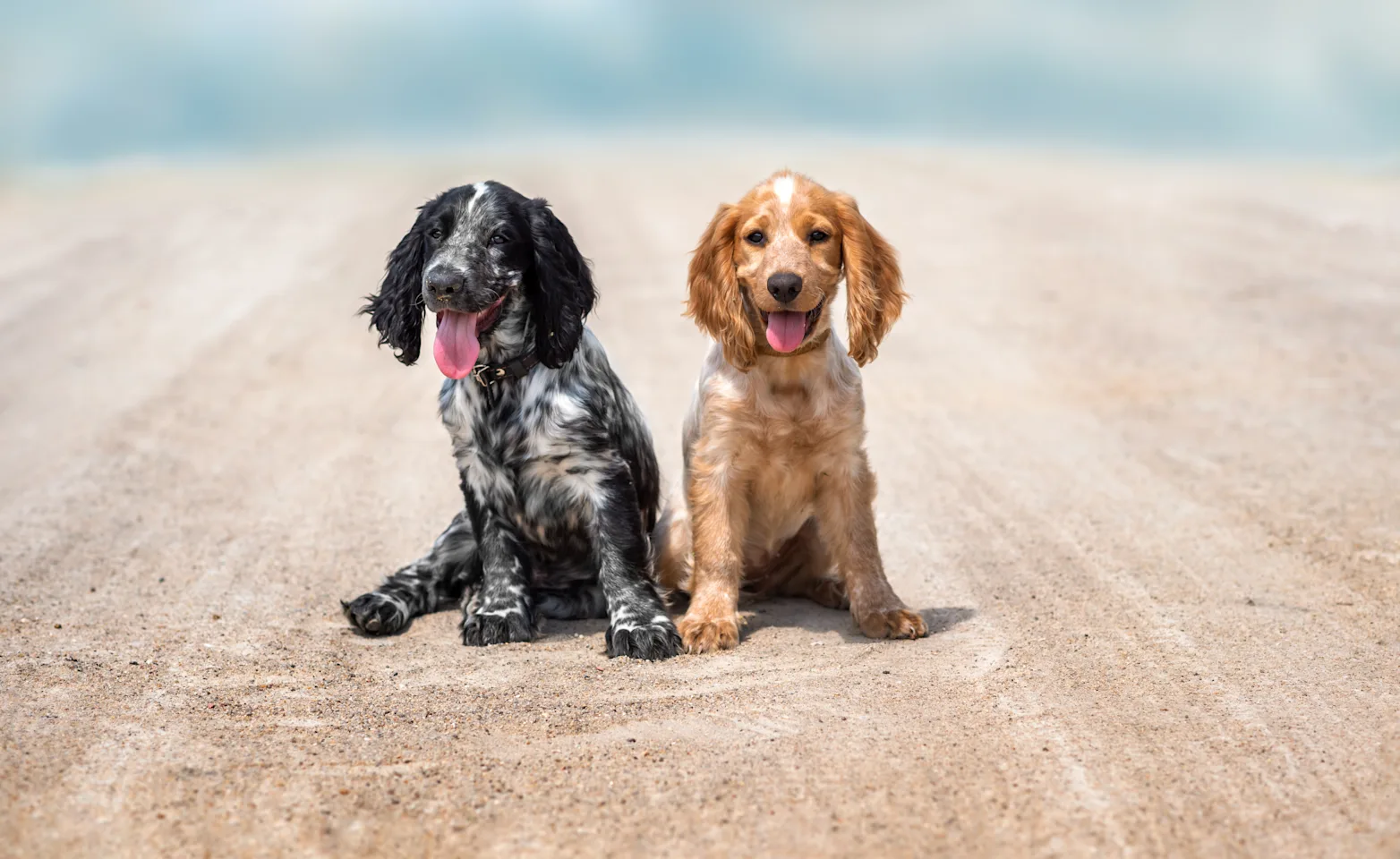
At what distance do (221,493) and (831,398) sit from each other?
4.77 meters

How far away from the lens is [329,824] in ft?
11.5

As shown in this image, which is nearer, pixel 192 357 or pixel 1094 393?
pixel 1094 393

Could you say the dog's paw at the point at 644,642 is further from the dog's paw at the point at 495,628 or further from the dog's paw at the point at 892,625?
the dog's paw at the point at 892,625

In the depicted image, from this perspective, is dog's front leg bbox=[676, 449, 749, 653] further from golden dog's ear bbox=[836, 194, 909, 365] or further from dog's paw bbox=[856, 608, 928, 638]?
golden dog's ear bbox=[836, 194, 909, 365]

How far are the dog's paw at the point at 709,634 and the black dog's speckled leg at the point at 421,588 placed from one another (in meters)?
1.17

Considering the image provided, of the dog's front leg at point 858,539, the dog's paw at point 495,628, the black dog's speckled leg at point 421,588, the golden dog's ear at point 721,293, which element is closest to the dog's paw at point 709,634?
the dog's front leg at point 858,539

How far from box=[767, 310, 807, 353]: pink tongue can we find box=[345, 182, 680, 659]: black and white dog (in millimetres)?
880

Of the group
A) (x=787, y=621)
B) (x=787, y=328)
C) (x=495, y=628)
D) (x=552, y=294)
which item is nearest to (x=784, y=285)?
(x=787, y=328)

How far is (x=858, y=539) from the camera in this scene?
5641mm

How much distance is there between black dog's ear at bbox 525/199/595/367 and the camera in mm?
5625

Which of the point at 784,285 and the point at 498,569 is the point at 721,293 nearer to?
the point at 784,285

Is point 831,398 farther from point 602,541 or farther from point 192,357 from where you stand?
point 192,357

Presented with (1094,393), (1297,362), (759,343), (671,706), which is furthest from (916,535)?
(1297,362)

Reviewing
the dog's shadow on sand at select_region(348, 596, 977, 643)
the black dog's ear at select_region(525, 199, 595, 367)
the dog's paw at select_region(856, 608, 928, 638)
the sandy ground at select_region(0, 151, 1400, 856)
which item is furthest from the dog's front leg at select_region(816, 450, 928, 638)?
the black dog's ear at select_region(525, 199, 595, 367)
